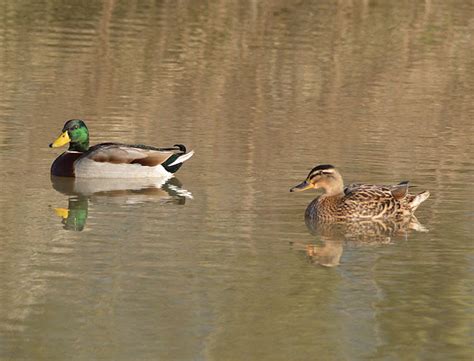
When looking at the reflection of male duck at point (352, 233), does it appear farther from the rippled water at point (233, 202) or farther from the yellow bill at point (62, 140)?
the yellow bill at point (62, 140)

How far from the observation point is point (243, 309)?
11.5 meters

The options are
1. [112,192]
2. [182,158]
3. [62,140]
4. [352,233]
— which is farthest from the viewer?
[62,140]

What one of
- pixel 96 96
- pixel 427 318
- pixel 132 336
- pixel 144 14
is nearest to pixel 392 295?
pixel 427 318

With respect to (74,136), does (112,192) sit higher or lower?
lower

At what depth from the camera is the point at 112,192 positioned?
56.3ft

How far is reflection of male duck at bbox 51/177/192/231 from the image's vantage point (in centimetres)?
1605

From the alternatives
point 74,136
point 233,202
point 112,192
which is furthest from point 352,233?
point 74,136

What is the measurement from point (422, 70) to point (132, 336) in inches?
744

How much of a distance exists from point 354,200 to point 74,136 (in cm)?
477

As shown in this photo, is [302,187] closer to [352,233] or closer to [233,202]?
[233,202]

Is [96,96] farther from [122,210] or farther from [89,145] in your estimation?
[122,210]

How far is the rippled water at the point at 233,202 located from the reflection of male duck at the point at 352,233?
41 millimetres

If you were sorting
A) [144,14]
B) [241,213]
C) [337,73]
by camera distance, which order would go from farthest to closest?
[144,14], [337,73], [241,213]

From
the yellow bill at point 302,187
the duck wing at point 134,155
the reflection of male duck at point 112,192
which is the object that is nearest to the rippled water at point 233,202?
the reflection of male duck at point 112,192
